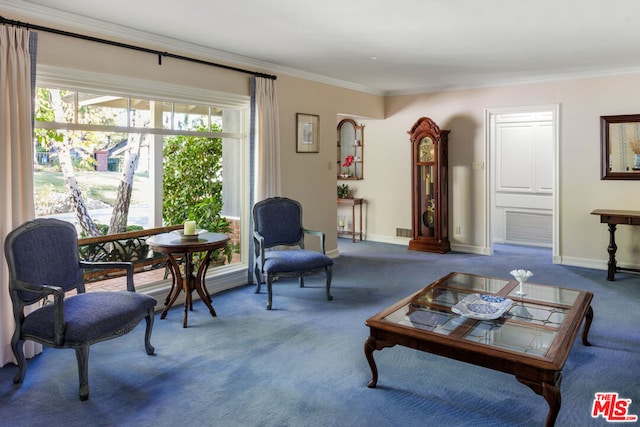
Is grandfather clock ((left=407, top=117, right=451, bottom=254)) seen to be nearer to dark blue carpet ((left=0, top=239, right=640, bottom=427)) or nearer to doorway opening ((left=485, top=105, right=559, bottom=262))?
doorway opening ((left=485, top=105, right=559, bottom=262))

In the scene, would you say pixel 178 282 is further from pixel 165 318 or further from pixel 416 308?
pixel 416 308

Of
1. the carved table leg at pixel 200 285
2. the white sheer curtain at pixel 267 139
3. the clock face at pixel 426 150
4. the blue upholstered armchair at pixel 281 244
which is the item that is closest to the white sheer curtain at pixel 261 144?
the white sheer curtain at pixel 267 139

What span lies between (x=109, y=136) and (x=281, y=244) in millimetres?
1858

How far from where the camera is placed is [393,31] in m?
3.92

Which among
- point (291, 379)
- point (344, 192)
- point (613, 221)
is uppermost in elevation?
point (344, 192)

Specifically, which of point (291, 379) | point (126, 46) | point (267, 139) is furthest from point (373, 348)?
point (126, 46)

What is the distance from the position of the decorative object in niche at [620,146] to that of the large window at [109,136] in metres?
4.20

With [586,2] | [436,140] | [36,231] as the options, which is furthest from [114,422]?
[436,140]

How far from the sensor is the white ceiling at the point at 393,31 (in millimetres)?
3297

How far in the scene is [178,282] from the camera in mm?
3916

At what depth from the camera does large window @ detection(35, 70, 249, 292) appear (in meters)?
3.58

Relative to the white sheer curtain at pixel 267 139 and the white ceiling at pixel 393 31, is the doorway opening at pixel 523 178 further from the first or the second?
the white sheer curtain at pixel 267 139

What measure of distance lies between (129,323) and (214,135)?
2451mm

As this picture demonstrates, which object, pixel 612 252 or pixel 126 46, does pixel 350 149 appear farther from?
pixel 126 46
